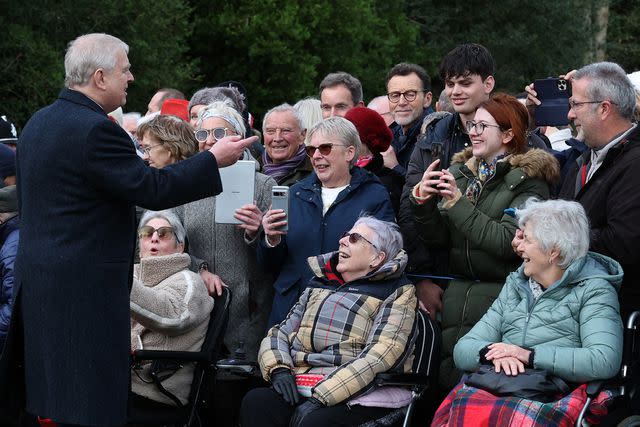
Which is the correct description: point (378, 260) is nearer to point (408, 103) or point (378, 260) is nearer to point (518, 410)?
point (518, 410)

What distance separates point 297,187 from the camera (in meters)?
6.47

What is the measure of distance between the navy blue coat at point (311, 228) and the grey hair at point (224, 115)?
62 centimetres

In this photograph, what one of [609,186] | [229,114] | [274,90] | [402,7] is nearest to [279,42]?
[274,90]

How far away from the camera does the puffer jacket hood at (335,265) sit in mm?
5832

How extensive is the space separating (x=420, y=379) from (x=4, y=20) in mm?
12652

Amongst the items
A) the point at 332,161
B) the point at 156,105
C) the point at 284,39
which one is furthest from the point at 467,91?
the point at 284,39

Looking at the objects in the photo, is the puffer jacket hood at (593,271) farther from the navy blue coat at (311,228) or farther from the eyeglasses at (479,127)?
the navy blue coat at (311,228)

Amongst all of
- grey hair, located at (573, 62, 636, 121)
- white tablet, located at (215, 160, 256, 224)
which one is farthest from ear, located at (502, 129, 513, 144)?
white tablet, located at (215, 160, 256, 224)

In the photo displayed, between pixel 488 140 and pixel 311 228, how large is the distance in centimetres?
109

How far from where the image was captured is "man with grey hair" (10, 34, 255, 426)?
15.6 feet

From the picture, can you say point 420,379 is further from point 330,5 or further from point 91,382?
point 330,5

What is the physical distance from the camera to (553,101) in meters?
6.67

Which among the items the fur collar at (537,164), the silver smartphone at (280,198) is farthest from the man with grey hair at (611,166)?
the silver smartphone at (280,198)

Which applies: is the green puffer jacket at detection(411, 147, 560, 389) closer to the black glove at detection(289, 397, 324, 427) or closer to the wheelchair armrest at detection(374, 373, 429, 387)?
the wheelchair armrest at detection(374, 373, 429, 387)
